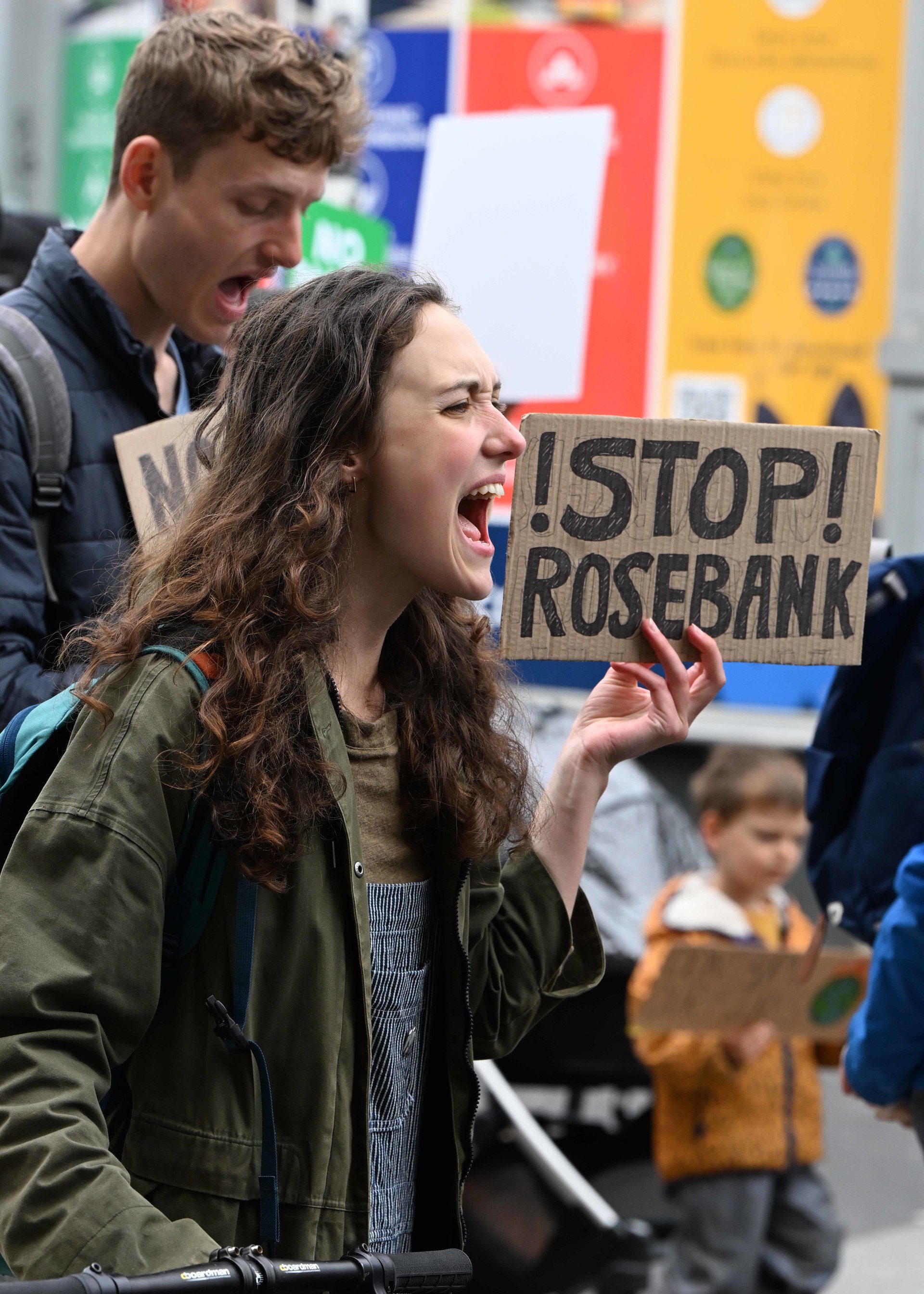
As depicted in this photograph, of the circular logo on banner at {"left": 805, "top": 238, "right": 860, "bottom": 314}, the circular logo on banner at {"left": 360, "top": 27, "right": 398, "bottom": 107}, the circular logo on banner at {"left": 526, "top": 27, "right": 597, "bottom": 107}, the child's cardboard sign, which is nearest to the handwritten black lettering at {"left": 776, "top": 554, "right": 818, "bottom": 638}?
the child's cardboard sign

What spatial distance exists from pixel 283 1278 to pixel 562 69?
6.74 metres

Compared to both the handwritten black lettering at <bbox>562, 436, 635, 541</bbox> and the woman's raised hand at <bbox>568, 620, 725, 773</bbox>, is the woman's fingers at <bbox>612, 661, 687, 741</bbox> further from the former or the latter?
the handwritten black lettering at <bbox>562, 436, 635, 541</bbox>

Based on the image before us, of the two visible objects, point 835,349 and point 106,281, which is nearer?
point 106,281

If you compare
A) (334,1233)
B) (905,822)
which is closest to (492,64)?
(905,822)

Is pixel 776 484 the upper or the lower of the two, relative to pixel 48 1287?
upper

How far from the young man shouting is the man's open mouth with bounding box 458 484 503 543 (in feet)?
2.19

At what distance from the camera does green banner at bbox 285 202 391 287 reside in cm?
365

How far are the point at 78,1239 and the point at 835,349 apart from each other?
6316 millimetres

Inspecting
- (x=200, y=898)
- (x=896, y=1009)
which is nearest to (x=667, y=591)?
(x=200, y=898)

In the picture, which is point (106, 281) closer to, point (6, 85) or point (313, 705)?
point (313, 705)

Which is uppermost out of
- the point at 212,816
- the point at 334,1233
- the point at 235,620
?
the point at 235,620

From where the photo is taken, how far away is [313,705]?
178cm

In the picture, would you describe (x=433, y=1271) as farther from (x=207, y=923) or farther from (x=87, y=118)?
(x=87, y=118)

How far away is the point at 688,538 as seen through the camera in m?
1.99
